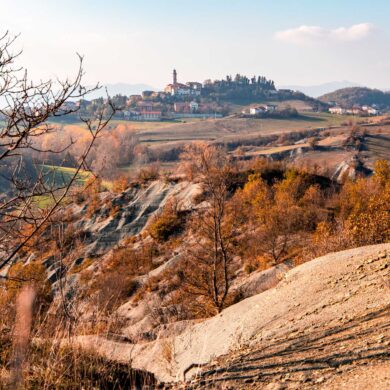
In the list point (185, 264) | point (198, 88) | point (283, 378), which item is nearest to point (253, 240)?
point (185, 264)

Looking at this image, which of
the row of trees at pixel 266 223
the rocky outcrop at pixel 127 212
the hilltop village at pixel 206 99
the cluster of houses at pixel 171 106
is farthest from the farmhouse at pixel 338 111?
the rocky outcrop at pixel 127 212

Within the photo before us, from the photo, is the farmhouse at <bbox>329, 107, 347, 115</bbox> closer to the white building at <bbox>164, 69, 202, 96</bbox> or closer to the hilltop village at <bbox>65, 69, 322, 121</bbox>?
the hilltop village at <bbox>65, 69, 322, 121</bbox>

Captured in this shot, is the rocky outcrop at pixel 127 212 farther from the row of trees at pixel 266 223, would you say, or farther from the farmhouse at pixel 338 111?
the farmhouse at pixel 338 111

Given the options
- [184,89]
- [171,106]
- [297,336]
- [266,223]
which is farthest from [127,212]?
[184,89]

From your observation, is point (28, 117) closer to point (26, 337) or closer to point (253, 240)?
point (26, 337)

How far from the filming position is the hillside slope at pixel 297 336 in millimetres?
5098

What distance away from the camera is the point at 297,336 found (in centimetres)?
660

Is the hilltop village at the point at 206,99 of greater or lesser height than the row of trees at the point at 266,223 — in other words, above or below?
above

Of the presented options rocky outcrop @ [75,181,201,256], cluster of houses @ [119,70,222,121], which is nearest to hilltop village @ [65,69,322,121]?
cluster of houses @ [119,70,222,121]

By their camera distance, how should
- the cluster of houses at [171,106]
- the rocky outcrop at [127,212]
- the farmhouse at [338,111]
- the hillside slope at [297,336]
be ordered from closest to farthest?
the hillside slope at [297,336] → the rocky outcrop at [127,212] → the cluster of houses at [171,106] → the farmhouse at [338,111]

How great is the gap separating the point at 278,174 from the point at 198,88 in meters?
141

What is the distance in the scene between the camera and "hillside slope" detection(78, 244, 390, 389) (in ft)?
16.7

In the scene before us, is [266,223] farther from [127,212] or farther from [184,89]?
[184,89]

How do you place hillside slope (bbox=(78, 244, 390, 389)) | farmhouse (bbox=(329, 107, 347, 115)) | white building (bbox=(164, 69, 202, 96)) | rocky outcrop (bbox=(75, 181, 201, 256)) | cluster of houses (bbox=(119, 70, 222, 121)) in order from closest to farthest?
hillside slope (bbox=(78, 244, 390, 389)), rocky outcrop (bbox=(75, 181, 201, 256)), cluster of houses (bbox=(119, 70, 222, 121)), farmhouse (bbox=(329, 107, 347, 115)), white building (bbox=(164, 69, 202, 96))
